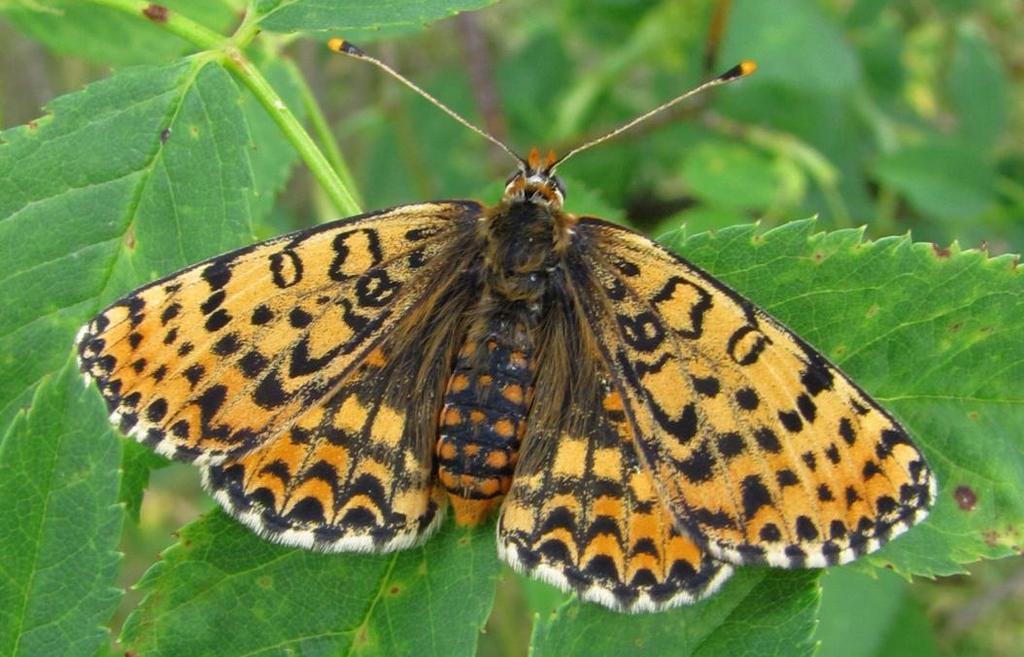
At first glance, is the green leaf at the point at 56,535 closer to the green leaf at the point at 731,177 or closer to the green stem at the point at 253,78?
the green stem at the point at 253,78

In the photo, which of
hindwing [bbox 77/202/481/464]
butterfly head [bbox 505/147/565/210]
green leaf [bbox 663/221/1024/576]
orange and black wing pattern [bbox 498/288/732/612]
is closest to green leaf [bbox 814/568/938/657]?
green leaf [bbox 663/221/1024/576]

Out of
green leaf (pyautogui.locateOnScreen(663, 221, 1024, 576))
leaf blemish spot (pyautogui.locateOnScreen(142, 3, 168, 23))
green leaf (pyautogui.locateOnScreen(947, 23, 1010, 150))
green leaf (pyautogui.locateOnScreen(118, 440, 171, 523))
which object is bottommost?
green leaf (pyautogui.locateOnScreen(663, 221, 1024, 576))

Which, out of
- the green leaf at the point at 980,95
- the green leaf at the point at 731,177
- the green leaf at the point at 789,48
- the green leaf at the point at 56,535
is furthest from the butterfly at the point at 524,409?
the green leaf at the point at 980,95

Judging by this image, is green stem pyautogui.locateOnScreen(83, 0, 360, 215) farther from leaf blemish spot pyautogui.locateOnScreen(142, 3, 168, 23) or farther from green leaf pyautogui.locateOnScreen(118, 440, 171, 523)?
green leaf pyautogui.locateOnScreen(118, 440, 171, 523)

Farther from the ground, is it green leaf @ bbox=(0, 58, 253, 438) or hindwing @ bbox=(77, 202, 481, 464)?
green leaf @ bbox=(0, 58, 253, 438)

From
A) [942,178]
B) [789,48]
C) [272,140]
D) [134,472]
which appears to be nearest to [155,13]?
[272,140]

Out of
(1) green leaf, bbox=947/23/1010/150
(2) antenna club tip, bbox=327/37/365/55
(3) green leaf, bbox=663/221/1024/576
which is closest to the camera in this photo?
(3) green leaf, bbox=663/221/1024/576

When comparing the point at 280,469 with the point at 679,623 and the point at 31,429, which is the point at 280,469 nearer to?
the point at 31,429

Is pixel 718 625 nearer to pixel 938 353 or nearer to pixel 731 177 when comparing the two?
pixel 938 353
